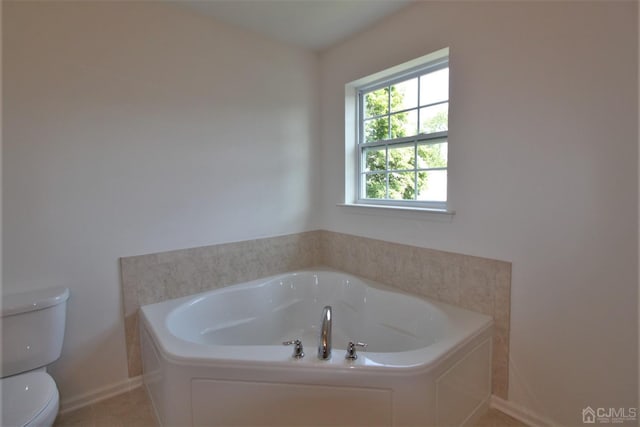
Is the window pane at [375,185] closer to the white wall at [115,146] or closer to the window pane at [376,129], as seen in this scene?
the window pane at [376,129]

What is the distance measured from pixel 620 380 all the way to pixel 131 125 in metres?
2.84

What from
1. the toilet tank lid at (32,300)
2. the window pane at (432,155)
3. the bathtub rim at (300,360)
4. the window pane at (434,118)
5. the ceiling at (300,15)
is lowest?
the bathtub rim at (300,360)

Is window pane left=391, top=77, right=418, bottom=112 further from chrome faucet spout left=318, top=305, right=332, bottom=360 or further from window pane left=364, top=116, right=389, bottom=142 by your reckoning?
chrome faucet spout left=318, top=305, right=332, bottom=360

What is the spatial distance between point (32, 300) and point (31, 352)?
A: 25 cm

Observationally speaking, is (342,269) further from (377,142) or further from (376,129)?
(376,129)

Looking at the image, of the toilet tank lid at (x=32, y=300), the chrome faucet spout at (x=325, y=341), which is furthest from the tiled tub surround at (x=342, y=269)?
the chrome faucet spout at (x=325, y=341)

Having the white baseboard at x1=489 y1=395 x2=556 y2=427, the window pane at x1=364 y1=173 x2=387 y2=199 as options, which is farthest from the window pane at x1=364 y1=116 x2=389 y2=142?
the white baseboard at x1=489 y1=395 x2=556 y2=427

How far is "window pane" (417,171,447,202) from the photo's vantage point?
2100 mm

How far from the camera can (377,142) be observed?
2518 mm

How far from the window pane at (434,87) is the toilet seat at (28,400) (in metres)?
2.55

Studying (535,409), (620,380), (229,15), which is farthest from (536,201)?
(229,15)

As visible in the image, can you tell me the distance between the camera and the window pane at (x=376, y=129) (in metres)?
2.48

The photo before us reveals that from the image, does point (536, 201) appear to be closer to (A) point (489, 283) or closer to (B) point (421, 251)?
(A) point (489, 283)

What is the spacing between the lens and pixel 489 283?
1.81m
